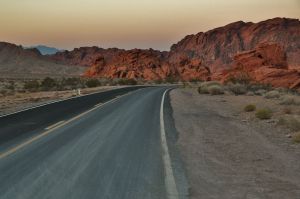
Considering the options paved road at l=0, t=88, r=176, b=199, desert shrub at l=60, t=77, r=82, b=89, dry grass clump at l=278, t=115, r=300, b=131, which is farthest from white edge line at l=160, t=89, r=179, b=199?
desert shrub at l=60, t=77, r=82, b=89

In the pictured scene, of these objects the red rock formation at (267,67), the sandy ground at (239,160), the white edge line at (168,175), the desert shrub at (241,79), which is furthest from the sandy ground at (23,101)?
the red rock formation at (267,67)

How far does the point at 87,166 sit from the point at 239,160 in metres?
3.14

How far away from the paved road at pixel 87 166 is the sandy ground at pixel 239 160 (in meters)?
0.72

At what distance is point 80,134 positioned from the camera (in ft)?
41.0

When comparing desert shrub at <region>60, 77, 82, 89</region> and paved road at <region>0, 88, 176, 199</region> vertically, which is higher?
paved road at <region>0, 88, 176, 199</region>

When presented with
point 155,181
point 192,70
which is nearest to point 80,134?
point 155,181

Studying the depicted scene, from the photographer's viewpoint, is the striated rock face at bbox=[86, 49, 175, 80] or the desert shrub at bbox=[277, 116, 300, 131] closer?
the desert shrub at bbox=[277, 116, 300, 131]

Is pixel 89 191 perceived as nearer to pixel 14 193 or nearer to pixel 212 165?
pixel 14 193

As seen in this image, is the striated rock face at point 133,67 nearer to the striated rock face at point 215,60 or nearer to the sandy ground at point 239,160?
the striated rock face at point 215,60

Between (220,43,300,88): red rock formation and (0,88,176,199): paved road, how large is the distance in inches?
1515

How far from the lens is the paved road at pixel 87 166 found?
6.42m

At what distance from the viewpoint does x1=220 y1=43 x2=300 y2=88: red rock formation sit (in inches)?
1929

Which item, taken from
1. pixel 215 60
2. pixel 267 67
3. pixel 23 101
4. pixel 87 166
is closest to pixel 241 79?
pixel 267 67

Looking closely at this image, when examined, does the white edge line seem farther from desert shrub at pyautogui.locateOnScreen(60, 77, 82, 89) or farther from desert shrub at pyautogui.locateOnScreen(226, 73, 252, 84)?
desert shrub at pyautogui.locateOnScreen(60, 77, 82, 89)
